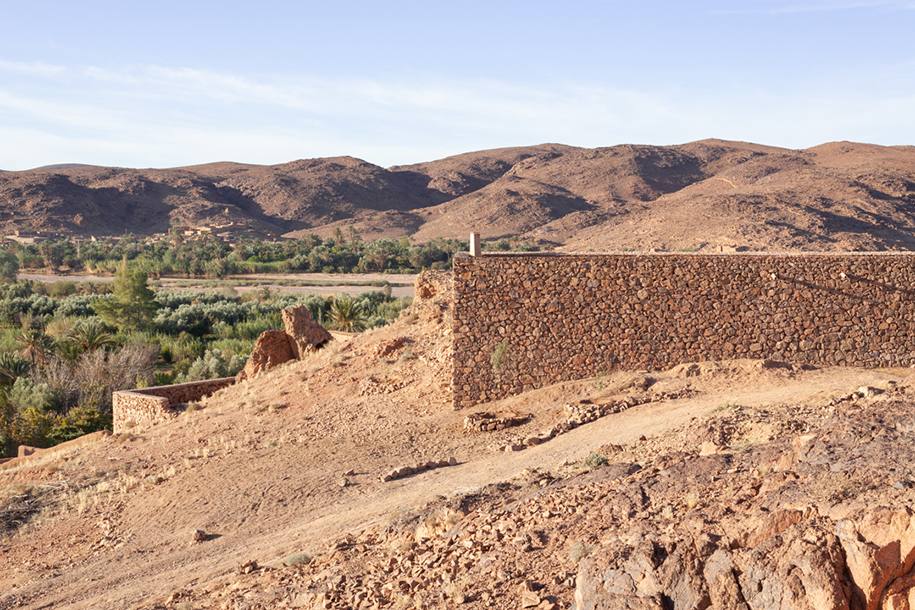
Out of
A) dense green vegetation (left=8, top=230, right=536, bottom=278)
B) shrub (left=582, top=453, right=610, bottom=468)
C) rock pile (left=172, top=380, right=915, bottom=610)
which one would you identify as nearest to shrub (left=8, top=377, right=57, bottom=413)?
rock pile (left=172, top=380, right=915, bottom=610)

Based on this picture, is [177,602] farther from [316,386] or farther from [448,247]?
[448,247]

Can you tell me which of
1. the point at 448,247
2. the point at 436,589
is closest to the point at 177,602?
the point at 436,589

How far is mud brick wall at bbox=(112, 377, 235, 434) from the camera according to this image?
16781 mm

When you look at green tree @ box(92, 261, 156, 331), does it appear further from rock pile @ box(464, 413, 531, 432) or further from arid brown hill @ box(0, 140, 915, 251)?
arid brown hill @ box(0, 140, 915, 251)

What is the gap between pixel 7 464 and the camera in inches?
611

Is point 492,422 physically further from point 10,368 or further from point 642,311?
point 10,368

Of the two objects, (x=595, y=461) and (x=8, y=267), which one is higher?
(x=8, y=267)

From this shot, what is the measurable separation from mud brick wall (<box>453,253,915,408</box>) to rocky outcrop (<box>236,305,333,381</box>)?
7.01 m

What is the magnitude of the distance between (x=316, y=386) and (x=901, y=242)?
44.9 m

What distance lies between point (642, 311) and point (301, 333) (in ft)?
30.7

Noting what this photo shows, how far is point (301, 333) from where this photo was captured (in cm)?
1909

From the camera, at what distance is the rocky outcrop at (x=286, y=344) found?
1894 centimetres

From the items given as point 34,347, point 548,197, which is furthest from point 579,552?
point 548,197

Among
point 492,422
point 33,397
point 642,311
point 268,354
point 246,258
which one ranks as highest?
point 246,258
